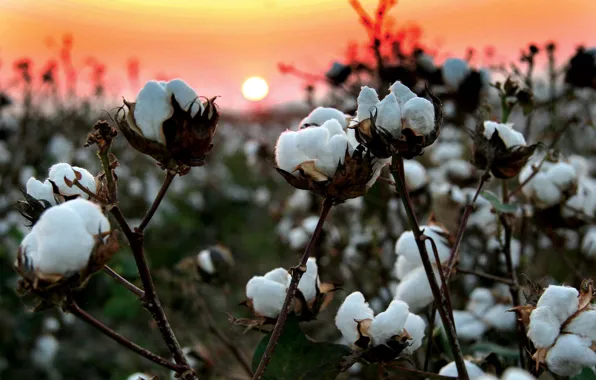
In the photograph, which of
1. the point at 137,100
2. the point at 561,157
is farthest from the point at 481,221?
the point at 137,100

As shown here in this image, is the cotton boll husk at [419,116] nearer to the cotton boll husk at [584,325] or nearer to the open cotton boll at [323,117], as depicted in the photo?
the open cotton boll at [323,117]

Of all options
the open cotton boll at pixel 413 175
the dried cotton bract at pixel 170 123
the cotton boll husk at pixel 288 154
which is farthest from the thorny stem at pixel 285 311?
the open cotton boll at pixel 413 175

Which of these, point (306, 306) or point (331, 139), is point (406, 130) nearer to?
point (331, 139)

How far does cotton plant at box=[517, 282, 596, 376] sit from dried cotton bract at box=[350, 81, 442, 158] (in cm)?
23

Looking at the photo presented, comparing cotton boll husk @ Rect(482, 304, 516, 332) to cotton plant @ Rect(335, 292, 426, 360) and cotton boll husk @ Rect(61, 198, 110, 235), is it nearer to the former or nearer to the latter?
cotton plant @ Rect(335, 292, 426, 360)

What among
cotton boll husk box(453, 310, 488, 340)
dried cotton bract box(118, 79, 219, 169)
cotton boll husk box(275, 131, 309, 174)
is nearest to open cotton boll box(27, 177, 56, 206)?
dried cotton bract box(118, 79, 219, 169)

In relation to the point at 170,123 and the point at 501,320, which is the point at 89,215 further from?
the point at 501,320

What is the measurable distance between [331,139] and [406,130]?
0.30 ft

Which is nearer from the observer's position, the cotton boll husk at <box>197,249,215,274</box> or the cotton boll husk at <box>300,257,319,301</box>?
the cotton boll husk at <box>300,257,319,301</box>

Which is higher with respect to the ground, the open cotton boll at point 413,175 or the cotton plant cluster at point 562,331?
the open cotton boll at point 413,175

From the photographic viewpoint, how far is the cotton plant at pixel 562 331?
2.25ft

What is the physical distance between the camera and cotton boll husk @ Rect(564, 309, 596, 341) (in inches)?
27.4

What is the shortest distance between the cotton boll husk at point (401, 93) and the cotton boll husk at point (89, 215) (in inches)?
14.6

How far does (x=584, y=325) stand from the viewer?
2.29 ft
